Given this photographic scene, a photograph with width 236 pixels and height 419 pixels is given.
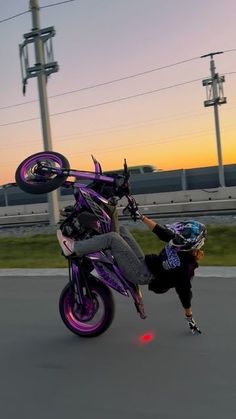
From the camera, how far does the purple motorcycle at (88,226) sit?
200 inches

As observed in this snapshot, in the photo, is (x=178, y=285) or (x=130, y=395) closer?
(x=130, y=395)

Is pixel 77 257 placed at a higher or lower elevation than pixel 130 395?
higher

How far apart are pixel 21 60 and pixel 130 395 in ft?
53.1

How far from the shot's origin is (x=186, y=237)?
4.98 m

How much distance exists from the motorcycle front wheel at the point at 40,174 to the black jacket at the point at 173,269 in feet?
3.55

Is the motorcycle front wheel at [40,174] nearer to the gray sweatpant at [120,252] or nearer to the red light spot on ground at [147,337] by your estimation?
the gray sweatpant at [120,252]

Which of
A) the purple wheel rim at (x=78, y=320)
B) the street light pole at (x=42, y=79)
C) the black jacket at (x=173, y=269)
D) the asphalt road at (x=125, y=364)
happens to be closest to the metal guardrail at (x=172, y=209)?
the street light pole at (x=42, y=79)

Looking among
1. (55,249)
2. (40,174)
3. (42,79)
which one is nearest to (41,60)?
(42,79)

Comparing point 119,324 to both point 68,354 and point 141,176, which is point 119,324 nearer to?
point 68,354

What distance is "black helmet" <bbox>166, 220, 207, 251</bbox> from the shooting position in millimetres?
4973

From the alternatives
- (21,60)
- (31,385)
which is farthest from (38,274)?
(21,60)

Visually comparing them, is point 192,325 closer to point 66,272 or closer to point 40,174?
point 40,174

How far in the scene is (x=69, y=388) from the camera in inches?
159

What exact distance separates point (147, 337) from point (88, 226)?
1.24m
